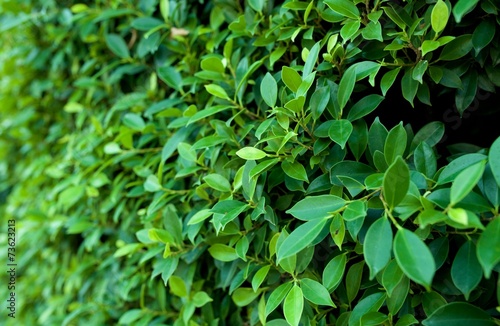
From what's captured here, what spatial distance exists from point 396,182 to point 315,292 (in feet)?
0.91

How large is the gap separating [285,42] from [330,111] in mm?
243

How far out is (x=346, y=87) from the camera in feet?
2.67

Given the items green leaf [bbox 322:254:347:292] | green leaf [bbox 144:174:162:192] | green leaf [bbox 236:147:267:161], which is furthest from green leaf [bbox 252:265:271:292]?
green leaf [bbox 144:174:162:192]

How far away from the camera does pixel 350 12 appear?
2.70 ft

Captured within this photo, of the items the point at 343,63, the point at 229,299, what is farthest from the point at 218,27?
the point at 229,299

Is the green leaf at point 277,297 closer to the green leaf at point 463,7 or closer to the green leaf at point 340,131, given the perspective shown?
the green leaf at point 340,131

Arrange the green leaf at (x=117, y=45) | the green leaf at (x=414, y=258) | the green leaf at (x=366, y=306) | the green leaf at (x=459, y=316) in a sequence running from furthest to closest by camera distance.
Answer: the green leaf at (x=117, y=45) → the green leaf at (x=366, y=306) → the green leaf at (x=459, y=316) → the green leaf at (x=414, y=258)

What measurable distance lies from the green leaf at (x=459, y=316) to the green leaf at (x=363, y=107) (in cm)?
36

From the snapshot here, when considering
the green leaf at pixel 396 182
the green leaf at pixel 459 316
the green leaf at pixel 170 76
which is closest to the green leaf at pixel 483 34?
the green leaf at pixel 396 182

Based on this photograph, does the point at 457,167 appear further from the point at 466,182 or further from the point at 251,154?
the point at 251,154

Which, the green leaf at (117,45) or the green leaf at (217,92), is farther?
the green leaf at (117,45)

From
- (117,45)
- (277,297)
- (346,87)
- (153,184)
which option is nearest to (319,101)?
(346,87)

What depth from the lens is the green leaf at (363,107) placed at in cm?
83

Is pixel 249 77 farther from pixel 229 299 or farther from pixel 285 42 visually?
pixel 229 299
